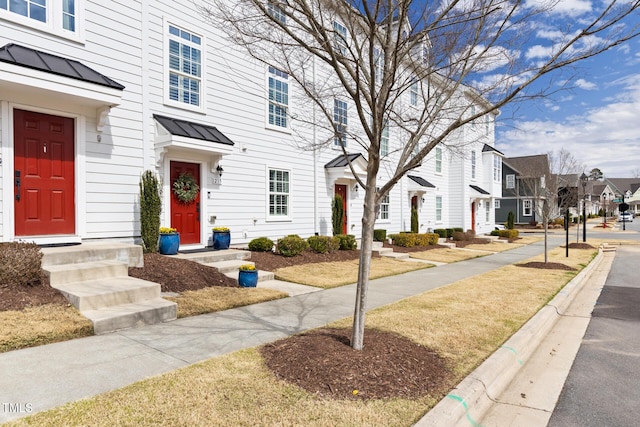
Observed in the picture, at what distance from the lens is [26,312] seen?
4.75 m

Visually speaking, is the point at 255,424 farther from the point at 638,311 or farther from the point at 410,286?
the point at 638,311

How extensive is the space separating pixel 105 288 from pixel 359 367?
416 centimetres

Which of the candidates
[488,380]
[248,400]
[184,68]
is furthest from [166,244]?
[488,380]

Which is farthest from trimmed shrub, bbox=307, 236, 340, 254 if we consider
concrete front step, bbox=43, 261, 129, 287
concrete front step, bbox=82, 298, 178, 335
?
concrete front step, bbox=82, 298, 178, 335

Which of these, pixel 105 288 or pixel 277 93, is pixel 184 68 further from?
pixel 105 288

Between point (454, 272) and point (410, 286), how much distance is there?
9.88 ft

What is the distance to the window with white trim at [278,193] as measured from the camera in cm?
1216

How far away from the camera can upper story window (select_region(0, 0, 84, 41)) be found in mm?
6855

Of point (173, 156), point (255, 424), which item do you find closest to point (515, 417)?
point (255, 424)

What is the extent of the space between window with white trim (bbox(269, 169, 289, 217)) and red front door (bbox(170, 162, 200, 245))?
8.72ft

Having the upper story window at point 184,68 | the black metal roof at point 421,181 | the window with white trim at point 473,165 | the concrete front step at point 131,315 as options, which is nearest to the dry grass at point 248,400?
the concrete front step at point 131,315

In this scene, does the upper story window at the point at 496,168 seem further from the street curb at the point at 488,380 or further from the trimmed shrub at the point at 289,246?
the street curb at the point at 488,380

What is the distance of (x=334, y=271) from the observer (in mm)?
10195

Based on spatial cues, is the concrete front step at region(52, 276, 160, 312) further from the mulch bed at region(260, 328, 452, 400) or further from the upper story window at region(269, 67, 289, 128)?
the upper story window at region(269, 67, 289, 128)
